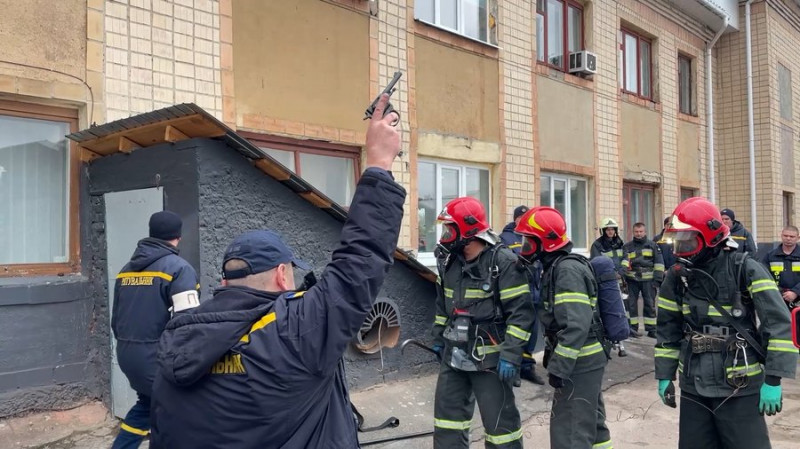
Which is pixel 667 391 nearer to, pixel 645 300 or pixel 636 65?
pixel 645 300

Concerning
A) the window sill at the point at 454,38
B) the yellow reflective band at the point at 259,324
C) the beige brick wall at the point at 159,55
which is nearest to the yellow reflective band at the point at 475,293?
the yellow reflective band at the point at 259,324

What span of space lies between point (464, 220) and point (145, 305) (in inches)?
88.5

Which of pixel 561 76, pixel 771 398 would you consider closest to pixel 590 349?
pixel 771 398

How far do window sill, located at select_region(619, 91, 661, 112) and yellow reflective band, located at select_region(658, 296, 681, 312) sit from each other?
8.89 m

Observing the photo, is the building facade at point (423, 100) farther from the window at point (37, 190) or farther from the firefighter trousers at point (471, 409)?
the firefighter trousers at point (471, 409)

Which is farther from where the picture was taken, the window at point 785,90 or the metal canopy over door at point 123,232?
the window at point 785,90

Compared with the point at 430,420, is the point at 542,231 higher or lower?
higher

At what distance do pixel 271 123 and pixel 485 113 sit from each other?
3.74 metres

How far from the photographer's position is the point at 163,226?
14.0 feet

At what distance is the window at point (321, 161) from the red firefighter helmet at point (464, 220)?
2810mm

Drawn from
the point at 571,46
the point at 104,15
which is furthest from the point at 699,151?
the point at 104,15

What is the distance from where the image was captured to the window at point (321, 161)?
21.9 feet

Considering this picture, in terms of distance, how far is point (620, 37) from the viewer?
39.6 feet

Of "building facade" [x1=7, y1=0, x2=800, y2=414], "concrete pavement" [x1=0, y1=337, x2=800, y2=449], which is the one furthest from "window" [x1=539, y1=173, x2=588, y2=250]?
"concrete pavement" [x1=0, y1=337, x2=800, y2=449]
